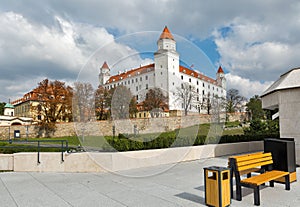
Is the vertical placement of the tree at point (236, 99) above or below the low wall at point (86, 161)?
above

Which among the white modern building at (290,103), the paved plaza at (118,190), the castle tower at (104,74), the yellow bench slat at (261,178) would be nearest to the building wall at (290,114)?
the white modern building at (290,103)

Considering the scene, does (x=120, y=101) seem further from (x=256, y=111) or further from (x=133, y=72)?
(x=256, y=111)

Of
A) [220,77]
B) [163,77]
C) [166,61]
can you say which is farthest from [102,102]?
[220,77]

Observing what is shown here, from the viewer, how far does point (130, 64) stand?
580 cm

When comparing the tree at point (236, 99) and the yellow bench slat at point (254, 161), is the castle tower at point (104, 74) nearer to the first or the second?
the yellow bench slat at point (254, 161)

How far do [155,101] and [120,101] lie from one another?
99 centimetres

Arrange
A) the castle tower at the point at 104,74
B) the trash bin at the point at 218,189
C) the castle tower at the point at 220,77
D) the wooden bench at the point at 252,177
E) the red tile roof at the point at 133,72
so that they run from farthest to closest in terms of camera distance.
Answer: the castle tower at the point at 220,77 < the red tile roof at the point at 133,72 < the castle tower at the point at 104,74 < the wooden bench at the point at 252,177 < the trash bin at the point at 218,189

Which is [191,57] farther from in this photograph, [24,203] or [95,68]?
[24,203]

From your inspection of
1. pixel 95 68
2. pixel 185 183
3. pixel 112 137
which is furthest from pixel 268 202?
pixel 95 68

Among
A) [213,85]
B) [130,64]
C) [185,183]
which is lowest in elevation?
[185,183]

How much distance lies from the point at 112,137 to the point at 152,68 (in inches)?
92.8

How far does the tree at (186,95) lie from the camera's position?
20.4ft

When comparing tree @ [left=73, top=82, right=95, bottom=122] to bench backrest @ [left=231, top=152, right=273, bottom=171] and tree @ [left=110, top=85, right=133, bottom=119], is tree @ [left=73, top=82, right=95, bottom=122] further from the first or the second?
bench backrest @ [left=231, top=152, right=273, bottom=171]

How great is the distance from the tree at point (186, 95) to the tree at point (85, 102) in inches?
86.2
